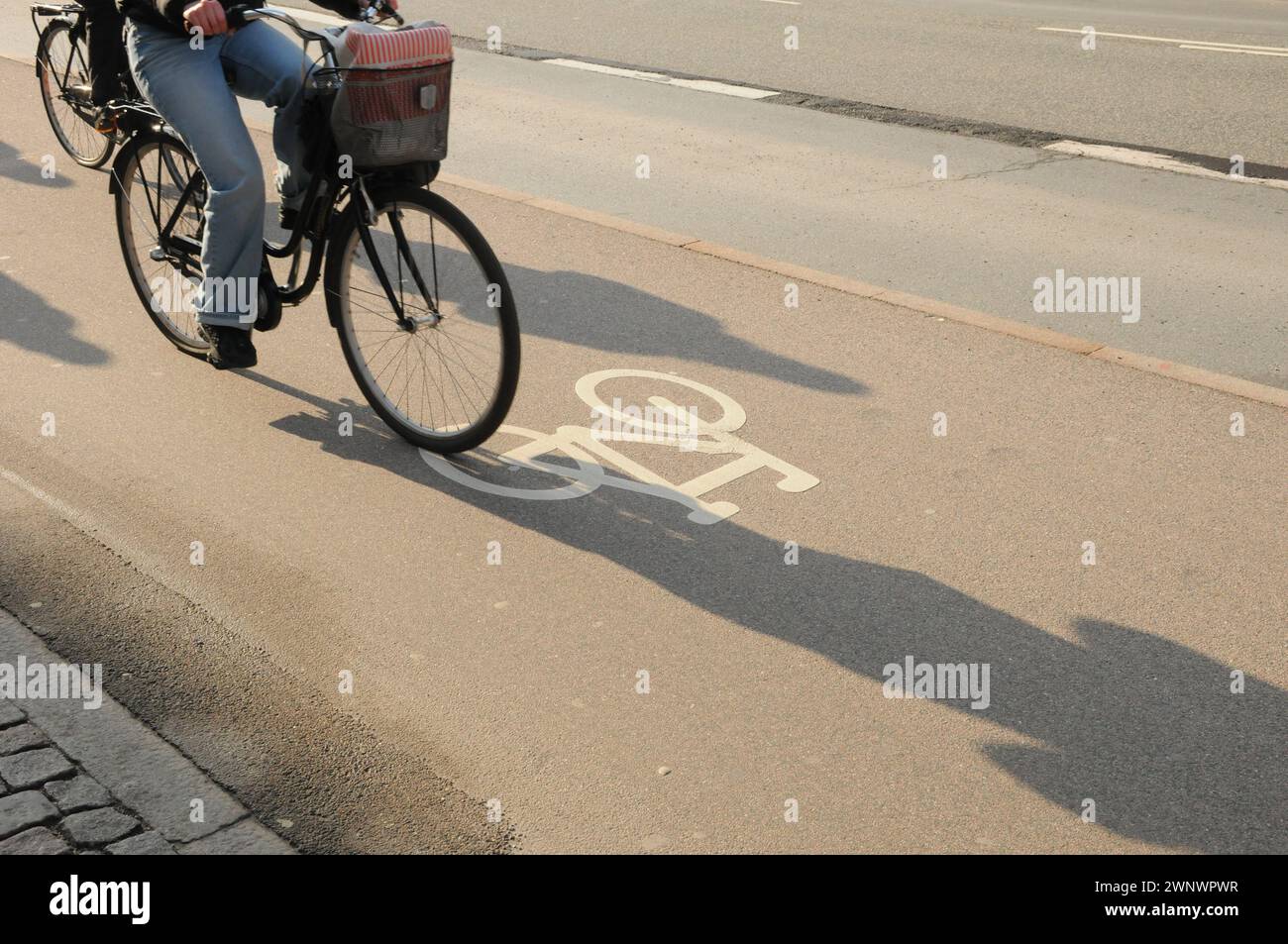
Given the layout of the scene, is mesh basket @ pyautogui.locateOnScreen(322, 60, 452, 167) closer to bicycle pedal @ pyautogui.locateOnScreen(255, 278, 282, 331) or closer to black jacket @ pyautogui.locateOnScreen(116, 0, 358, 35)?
black jacket @ pyautogui.locateOnScreen(116, 0, 358, 35)

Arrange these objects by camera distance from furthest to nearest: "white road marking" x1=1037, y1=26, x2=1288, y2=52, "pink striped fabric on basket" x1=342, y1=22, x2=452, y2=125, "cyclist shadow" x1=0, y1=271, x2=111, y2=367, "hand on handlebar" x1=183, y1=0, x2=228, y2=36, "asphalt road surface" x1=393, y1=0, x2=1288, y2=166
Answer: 1. "white road marking" x1=1037, y1=26, x2=1288, y2=52
2. "asphalt road surface" x1=393, y1=0, x2=1288, y2=166
3. "cyclist shadow" x1=0, y1=271, x2=111, y2=367
4. "hand on handlebar" x1=183, y1=0, x2=228, y2=36
5. "pink striped fabric on basket" x1=342, y1=22, x2=452, y2=125

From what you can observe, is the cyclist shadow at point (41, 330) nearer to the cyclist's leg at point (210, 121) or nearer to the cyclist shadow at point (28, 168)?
the cyclist's leg at point (210, 121)

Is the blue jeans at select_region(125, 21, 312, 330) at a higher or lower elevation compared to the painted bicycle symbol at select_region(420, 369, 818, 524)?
higher

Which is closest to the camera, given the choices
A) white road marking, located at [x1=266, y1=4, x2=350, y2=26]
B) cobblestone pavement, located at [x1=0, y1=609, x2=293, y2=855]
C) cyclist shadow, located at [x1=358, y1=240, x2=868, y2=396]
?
cobblestone pavement, located at [x1=0, y1=609, x2=293, y2=855]

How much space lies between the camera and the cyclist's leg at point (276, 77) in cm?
546

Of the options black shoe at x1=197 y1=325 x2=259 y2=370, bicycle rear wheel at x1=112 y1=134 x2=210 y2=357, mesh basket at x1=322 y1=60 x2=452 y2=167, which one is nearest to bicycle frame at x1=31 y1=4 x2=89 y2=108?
bicycle rear wheel at x1=112 y1=134 x2=210 y2=357

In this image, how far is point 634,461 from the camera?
5543 millimetres

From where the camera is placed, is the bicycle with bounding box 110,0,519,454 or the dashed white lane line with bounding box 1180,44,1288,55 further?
the dashed white lane line with bounding box 1180,44,1288,55

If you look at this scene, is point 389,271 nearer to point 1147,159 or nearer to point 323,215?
point 323,215

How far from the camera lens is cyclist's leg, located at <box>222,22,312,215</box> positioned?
5461mm

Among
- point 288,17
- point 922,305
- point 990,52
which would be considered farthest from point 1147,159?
point 288,17

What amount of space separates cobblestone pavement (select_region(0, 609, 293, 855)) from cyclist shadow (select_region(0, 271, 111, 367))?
293 cm

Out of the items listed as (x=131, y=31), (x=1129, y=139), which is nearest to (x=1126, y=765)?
(x=131, y=31)
